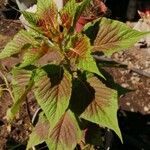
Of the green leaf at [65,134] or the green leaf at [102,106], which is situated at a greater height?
the green leaf at [102,106]

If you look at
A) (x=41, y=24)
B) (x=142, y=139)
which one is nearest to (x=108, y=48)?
(x=41, y=24)

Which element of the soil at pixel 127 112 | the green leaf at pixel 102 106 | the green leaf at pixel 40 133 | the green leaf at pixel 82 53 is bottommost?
the soil at pixel 127 112

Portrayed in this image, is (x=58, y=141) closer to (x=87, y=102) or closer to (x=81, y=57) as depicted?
(x=87, y=102)

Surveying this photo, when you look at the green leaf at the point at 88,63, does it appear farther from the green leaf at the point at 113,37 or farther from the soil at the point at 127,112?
the soil at the point at 127,112

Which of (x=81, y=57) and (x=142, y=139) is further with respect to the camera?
(x=142, y=139)

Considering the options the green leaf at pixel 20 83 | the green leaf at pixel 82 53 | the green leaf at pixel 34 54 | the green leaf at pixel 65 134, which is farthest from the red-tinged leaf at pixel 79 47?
the green leaf at pixel 65 134

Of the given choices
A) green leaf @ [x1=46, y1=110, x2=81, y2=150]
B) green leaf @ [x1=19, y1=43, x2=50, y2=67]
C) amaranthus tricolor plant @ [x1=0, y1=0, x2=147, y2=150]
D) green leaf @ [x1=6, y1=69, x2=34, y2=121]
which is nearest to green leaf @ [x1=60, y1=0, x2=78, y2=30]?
amaranthus tricolor plant @ [x1=0, y1=0, x2=147, y2=150]

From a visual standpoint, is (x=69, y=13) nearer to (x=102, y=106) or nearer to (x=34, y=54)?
(x=34, y=54)

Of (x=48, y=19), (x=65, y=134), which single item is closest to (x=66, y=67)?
(x=48, y=19)
